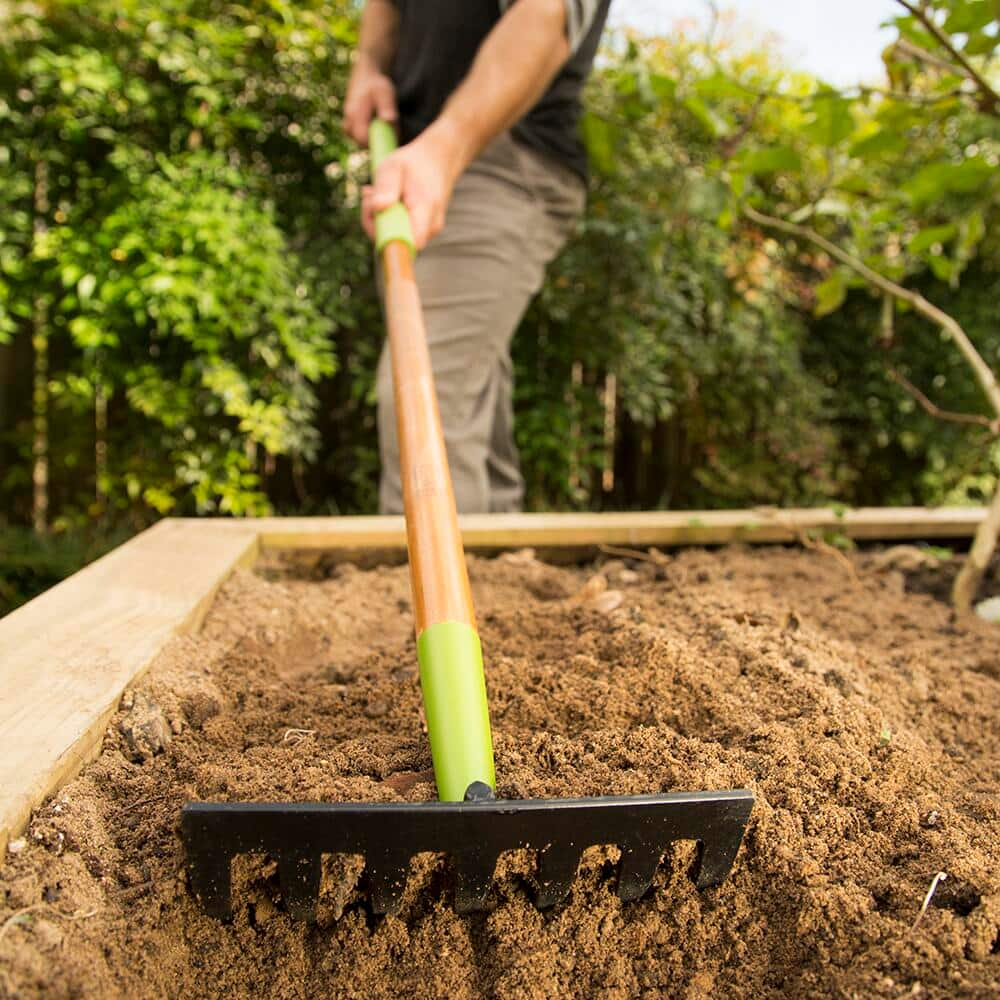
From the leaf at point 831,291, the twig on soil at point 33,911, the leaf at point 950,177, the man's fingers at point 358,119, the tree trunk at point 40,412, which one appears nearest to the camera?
the twig on soil at point 33,911

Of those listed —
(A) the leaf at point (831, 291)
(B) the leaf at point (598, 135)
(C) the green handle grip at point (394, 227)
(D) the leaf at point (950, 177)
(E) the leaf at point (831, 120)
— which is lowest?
(A) the leaf at point (831, 291)

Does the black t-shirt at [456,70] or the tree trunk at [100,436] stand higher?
the black t-shirt at [456,70]

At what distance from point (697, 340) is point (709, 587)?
265cm

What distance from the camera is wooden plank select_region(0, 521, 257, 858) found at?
879mm

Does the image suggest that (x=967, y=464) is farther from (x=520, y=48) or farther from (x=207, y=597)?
(x=207, y=597)

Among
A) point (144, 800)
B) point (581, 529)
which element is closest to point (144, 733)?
point (144, 800)

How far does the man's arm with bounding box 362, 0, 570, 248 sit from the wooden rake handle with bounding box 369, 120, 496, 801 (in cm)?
39

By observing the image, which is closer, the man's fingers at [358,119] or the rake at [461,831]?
the rake at [461,831]

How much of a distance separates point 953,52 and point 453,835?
1.65 metres

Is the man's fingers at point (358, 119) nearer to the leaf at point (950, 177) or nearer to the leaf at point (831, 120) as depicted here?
the leaf at point (831, 120)

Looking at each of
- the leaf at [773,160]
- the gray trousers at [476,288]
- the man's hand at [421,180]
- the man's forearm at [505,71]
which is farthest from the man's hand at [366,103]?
the leaf at [773,160]

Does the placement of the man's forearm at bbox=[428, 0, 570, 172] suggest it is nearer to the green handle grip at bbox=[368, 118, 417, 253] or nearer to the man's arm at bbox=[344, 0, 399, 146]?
the green handle grip at bbox=[368, 118, 417, 253]

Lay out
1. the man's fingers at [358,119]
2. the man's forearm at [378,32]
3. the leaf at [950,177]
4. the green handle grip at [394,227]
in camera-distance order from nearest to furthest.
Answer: the green handle grip at [394,227] < the leaf at [950,177] < the man's fingers at [358,119] < the man's forearm at [378,32]

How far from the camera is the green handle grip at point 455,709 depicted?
894mm
